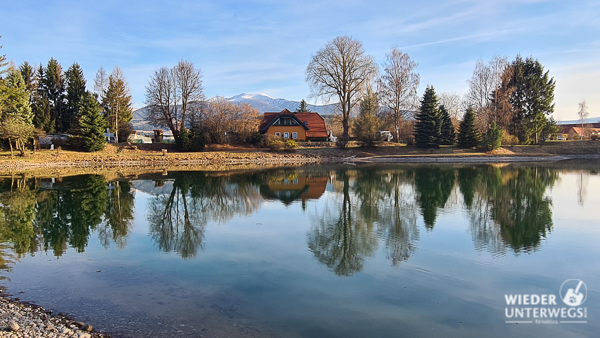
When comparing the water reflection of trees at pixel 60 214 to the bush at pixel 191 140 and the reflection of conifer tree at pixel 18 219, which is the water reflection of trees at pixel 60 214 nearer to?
the reflection of conifer tree at pixel 18 219

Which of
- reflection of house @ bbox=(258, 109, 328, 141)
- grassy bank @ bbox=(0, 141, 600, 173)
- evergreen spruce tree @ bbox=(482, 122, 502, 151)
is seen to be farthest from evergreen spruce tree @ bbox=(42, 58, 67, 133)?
evergreen spruce tree @ bbox=(482, 122, 502, 151)

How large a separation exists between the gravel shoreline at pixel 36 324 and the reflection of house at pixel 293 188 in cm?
1188

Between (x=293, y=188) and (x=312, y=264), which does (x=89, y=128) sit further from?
(x=312, y=264)

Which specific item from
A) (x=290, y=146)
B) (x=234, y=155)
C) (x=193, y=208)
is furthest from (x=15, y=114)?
(x=193, y=208)

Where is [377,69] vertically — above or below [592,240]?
above

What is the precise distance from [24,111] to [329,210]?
38.7m

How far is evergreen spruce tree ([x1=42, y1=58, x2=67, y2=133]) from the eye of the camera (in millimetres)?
46750

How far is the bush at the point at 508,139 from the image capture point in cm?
4510

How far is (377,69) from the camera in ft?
151

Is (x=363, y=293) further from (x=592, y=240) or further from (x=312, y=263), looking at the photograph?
(x=592, y=240)

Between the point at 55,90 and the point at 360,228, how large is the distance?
4891cm

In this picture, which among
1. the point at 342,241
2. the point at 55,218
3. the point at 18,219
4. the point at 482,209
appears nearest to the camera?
the point at 342,241

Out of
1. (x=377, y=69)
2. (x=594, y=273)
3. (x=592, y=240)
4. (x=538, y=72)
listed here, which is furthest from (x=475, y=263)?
(x=538, y=72)

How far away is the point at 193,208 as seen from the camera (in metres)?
16.0
